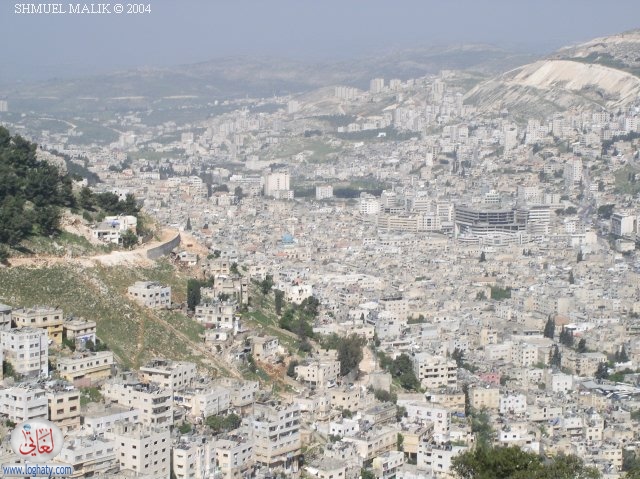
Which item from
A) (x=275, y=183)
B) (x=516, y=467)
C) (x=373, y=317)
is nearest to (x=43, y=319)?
(x=516, y=467)

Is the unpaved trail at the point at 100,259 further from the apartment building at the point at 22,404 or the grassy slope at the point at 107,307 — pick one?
the apartment building at the point at 22,404

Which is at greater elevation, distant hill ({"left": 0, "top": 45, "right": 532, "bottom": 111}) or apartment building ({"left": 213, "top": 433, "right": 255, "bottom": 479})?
apartment building ({"left": 213, "top": 433, "right": 255, "bottom": 479})

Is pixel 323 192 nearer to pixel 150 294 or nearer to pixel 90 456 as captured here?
pixel 150 294


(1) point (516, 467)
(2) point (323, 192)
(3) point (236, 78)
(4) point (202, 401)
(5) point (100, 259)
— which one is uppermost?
(1) point (516, 467)

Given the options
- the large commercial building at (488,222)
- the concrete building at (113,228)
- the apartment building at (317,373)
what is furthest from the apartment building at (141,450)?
the large commercial building at (488,222)

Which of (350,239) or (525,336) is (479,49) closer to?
(350,239)

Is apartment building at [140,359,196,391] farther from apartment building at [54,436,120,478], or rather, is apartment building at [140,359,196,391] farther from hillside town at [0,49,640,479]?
apartment building at [54,436,120,478]

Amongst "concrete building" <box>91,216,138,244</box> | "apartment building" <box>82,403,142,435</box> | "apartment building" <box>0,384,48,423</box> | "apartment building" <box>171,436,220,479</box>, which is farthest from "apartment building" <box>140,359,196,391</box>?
"concrete building" <box>91,216,138,244</box>
